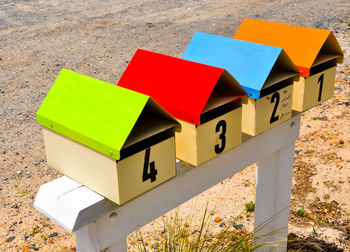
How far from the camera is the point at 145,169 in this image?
51.8 inches

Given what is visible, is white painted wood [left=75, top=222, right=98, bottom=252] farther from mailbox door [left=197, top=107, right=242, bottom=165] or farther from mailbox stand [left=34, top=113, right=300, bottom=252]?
mailbox door [left=197, top=107, right=242, bottom=165]

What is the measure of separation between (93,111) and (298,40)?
0.91 m

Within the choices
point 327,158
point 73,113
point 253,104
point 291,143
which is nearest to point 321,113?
point 327,158

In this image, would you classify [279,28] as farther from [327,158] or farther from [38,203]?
[327,158]

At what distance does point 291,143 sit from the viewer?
204 cm

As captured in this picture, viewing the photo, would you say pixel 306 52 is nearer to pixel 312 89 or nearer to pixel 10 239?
pixel 312 89

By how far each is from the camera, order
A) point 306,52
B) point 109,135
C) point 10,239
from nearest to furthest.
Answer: point 109,135 < point 306,52 < point 10,239

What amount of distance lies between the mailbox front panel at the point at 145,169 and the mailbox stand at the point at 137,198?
7 cm

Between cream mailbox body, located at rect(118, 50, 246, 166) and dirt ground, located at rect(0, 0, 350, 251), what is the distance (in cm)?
125

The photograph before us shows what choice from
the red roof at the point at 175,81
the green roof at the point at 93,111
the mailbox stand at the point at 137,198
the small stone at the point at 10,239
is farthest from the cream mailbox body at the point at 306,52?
the small stone at the point at 10,239

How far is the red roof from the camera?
1400 mm

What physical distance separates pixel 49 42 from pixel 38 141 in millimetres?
2935

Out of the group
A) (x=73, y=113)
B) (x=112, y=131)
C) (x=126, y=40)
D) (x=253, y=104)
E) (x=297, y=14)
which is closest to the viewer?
(x=112, y=131)

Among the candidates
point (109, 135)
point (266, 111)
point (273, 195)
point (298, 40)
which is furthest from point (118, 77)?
point (109, 135)
